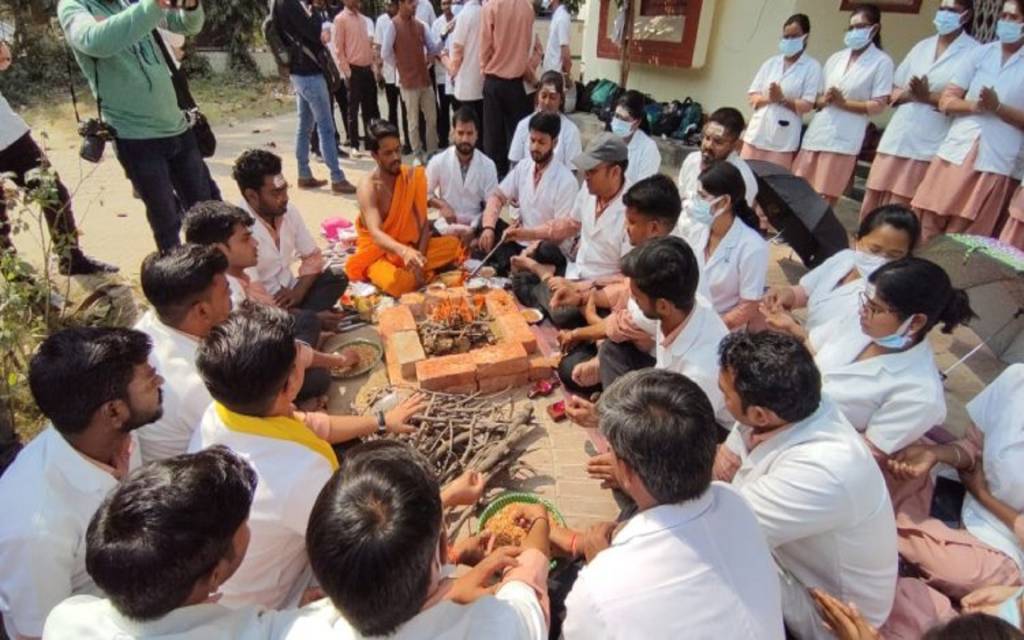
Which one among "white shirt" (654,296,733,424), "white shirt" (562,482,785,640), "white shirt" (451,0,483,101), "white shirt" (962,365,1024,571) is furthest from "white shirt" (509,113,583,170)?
"white shirt" (562,482,785,640)

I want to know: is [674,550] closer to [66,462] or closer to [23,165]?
[66,462]

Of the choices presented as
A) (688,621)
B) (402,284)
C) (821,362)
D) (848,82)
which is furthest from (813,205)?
(688,621)

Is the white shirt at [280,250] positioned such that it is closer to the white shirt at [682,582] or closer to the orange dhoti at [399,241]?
the orange dhoti at [399,241]

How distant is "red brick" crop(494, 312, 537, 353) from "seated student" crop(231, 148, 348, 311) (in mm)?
1336

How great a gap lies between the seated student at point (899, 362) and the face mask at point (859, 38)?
12.2 ft

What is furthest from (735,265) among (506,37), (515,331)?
(506,37)

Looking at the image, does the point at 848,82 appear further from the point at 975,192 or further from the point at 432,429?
the point at 432,429

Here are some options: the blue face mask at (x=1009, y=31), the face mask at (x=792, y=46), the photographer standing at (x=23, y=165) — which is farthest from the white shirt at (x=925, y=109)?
the photographer standing at (x=23, y=165)

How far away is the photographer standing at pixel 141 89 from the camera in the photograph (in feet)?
11.8

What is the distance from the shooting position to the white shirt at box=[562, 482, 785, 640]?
1.52m

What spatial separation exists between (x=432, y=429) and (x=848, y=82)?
16.6ft

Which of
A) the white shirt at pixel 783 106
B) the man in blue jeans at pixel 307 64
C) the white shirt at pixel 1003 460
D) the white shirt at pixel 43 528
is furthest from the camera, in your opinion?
the man in blue jeans at pixel 307 64

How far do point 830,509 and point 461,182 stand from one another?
453cm

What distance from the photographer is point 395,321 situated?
4160 millimetres
